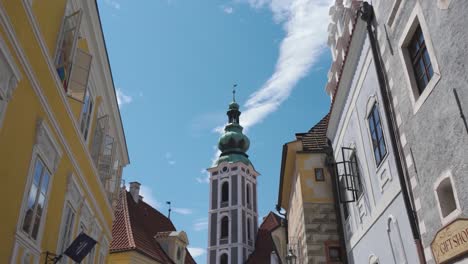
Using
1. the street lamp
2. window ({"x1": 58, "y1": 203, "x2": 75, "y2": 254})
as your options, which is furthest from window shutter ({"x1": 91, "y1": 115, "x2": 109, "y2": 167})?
the street lamp

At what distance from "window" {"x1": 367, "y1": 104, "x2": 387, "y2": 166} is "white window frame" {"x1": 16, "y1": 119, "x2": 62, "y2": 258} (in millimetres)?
6680

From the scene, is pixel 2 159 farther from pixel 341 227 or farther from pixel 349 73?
pixel 341 227

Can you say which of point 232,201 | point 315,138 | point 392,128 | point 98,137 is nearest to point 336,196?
point 315,138

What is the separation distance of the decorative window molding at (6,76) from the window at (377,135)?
23.0ft

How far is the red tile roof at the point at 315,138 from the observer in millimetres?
16413

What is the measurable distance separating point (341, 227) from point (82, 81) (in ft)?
29.7

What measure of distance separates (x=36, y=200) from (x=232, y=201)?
51.6 m

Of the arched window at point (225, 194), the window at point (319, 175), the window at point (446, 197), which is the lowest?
the window at point (446, 197)

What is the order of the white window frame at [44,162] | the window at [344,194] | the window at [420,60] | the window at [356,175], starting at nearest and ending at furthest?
the window at [420,60] → the white window frame at [44,162] → the window at [356,175] → the window at [344,194]

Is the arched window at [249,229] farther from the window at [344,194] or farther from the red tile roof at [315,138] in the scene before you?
the window at [344,194]

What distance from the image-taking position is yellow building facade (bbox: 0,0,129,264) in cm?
672

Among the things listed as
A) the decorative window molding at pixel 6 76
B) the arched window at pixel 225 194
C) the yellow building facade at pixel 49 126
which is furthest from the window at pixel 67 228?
the arched window at pixel 225 194

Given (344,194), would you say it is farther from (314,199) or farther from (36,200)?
(36,200)

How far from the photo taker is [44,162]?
846 cm
